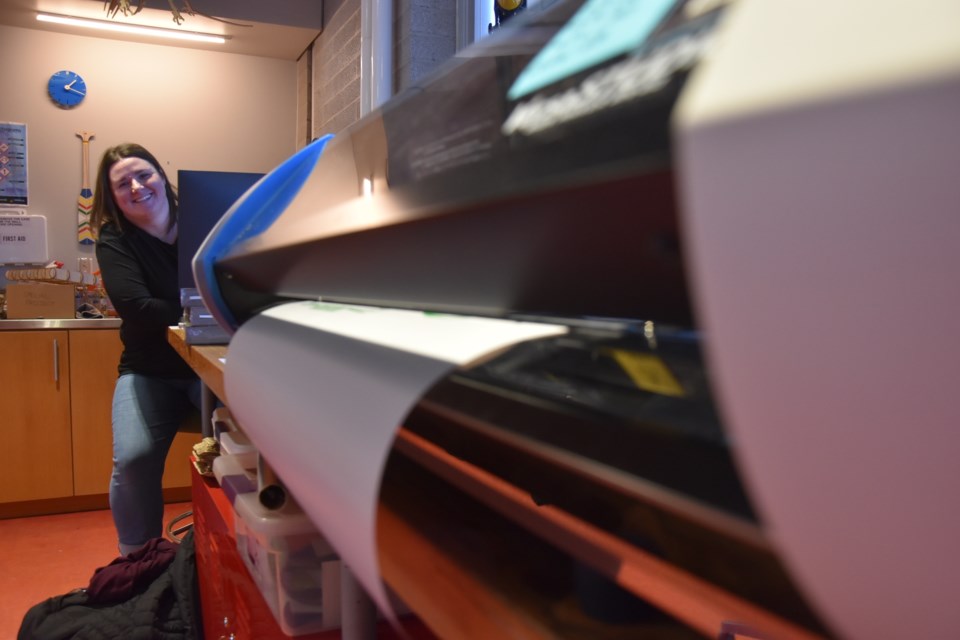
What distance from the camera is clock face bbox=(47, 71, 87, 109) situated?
12.4ft

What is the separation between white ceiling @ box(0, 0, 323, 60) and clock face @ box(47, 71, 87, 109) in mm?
226

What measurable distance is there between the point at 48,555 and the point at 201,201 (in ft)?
6.03

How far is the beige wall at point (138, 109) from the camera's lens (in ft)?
12.3

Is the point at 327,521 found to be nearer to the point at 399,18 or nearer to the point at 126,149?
the point at 126,149

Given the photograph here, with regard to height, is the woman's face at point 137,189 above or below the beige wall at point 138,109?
below

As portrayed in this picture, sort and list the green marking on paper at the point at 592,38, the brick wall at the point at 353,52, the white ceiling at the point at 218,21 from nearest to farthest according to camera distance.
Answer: the green marking on paper at the point at 592,38, the brick wall at the point at 353,52, the white ceiling at the point at 218,21

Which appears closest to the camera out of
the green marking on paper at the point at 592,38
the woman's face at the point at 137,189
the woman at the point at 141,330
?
the green marking on paper at the point at 592,38

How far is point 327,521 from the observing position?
0.34m

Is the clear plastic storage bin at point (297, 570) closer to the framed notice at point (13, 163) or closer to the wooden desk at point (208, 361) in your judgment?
the wooden desk at point (208, 361)

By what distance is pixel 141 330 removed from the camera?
7.54 feet

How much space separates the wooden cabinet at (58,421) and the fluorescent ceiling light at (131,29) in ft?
5.22

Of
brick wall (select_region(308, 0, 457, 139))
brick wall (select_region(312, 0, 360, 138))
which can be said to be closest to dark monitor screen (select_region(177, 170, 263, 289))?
brick wall (select_region(308, 0, 457, 139))

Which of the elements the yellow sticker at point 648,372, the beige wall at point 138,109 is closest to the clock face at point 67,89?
the beige wall at point 138,109

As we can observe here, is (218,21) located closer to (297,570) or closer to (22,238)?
(22,238)
